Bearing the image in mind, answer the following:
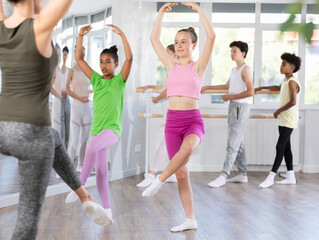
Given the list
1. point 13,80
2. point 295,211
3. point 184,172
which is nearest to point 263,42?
point 295,211

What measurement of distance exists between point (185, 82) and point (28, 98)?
1.72 meters

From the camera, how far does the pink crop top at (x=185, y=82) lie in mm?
3014

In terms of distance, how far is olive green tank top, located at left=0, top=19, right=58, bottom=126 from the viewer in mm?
1366

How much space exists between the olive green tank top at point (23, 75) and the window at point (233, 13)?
5394 mm

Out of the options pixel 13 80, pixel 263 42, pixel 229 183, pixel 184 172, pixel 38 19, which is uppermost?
pixel 263 42

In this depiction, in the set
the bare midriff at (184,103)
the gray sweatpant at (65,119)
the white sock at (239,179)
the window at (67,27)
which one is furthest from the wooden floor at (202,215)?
the window at (67,27)

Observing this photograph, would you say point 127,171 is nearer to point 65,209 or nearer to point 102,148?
point 65,209

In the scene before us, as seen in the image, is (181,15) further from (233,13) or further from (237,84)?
(237,84)

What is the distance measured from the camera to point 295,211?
154 inches

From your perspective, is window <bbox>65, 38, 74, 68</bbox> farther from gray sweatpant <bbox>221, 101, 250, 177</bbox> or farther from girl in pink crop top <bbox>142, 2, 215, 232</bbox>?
gray sweatpant <bbox>221, 101, 250, 177</bbox>

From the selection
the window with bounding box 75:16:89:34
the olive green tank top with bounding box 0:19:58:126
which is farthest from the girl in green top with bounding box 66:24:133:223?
the olive green tank top with bounding box 0:19:58:126

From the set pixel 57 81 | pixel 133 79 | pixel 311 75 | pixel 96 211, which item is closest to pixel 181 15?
pixel 133 79

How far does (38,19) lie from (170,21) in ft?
17.3

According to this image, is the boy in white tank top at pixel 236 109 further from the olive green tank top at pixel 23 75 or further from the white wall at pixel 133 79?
the olive green tank top at pixel 23 75
